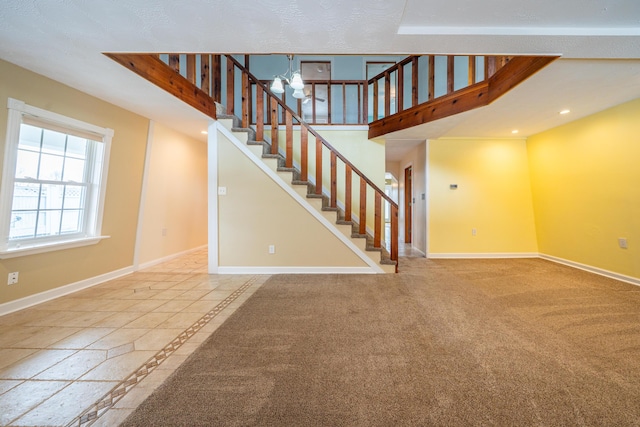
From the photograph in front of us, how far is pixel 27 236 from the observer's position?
2.44 meters

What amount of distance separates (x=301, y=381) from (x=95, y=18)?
267 cm

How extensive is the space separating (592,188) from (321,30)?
4.37m

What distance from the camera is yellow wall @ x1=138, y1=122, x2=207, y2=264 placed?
3840mm

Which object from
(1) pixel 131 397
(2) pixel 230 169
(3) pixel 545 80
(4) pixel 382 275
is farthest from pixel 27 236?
(3) pixel 545 80

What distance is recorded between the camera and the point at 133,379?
55.4 inches

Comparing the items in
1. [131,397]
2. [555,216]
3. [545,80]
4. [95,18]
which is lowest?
[131,397]

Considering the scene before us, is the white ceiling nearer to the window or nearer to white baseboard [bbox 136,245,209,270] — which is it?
the window

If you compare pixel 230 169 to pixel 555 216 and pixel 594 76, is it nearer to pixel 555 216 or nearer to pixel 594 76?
pixel 594 76

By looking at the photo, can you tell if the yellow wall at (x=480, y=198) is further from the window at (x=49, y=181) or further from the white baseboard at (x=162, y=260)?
the window at (x=49, y=181)

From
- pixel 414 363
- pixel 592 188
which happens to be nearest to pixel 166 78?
pixel 414 363

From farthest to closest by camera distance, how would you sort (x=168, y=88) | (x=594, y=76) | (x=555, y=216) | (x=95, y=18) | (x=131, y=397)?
1. (x=555, y=216)
2. (x=168, y=88)
3. (x=594, y=76)
4. (x=95, y=18)
5. (x=131, y=397)

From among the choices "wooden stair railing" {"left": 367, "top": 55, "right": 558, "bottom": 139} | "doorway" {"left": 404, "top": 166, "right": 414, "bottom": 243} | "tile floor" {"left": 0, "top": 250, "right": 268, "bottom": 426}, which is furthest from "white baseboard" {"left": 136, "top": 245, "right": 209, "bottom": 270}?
"doorway" {"left": 404, "top": 166, "right": 414, "bottom": 243}

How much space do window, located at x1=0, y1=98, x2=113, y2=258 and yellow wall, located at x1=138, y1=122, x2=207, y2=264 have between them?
2.38ft

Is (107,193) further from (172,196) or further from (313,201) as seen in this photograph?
(313,201)
